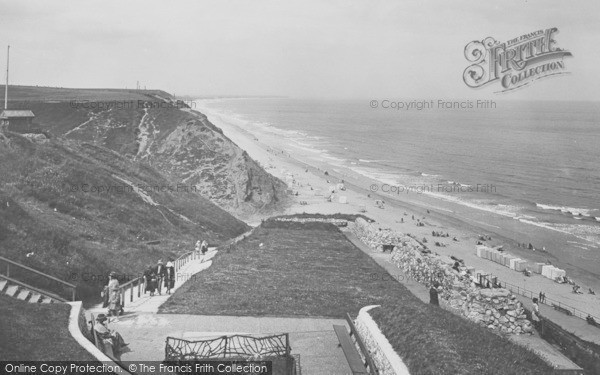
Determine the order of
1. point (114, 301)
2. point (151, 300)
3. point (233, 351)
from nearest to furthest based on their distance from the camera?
point (233, 351), point (114, 301), point (151, 300)

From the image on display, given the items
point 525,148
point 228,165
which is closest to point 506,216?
point 228,165

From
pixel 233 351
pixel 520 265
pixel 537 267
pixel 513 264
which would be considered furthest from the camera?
pixel 537 267

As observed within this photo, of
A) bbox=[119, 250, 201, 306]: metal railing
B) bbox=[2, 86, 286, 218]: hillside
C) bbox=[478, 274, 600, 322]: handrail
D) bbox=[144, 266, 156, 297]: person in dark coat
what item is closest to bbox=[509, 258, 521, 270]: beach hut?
bbox=[478, 274, 600, 322]: handrail

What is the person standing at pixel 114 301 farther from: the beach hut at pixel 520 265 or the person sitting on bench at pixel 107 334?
the beach hut at pixel 520 265

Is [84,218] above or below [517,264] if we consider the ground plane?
above

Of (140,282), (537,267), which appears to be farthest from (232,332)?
(537,267)

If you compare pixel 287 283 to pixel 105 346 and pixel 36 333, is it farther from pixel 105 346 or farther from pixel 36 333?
pixel 36 333
